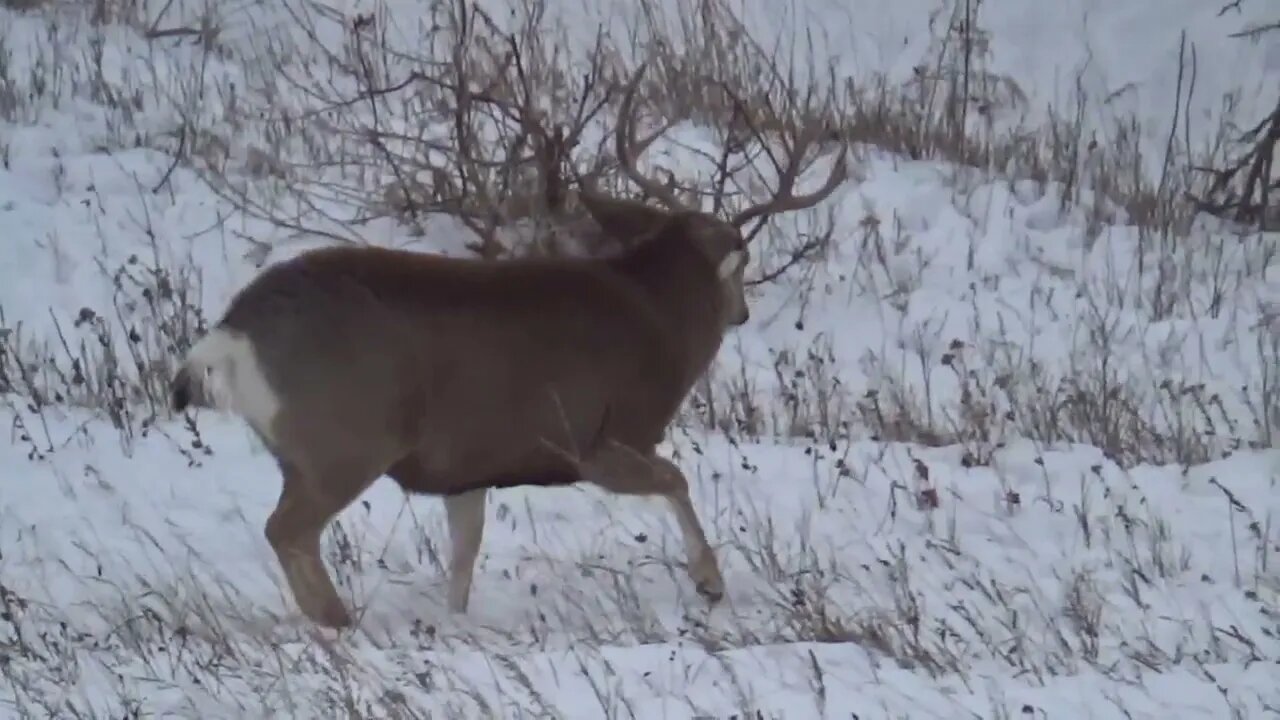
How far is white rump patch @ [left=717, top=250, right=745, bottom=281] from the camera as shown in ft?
19.9

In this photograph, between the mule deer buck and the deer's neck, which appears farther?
the deer's neck

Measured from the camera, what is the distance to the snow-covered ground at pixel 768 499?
14.5 feet

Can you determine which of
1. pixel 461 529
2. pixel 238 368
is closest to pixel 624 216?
pixel 461 529

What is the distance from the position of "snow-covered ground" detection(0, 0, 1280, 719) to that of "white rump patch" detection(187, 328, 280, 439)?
637 millimetres

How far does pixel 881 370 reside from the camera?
852cm

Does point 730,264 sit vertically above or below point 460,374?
above

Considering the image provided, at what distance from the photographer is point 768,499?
6461 mm

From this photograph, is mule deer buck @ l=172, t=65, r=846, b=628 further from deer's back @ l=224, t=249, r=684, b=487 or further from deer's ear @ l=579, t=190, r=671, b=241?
deer's ear @ l=579, t=190, r=671, b=241

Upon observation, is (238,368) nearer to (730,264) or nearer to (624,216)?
(624,216)

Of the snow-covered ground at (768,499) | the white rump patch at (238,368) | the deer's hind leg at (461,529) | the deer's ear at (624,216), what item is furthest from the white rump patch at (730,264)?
the white rump patch at (238,368)

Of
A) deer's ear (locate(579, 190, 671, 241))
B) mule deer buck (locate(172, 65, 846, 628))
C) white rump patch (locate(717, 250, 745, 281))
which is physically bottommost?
mule deer buck (locate(172, 65, 846, 628))

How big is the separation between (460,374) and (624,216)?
1.24 m

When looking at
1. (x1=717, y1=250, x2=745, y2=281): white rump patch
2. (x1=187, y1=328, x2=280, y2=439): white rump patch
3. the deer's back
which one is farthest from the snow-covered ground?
(x1=717, y1=250, x2=745, y2=281): white rump patch

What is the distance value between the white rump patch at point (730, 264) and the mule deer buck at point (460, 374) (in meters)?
0.01
